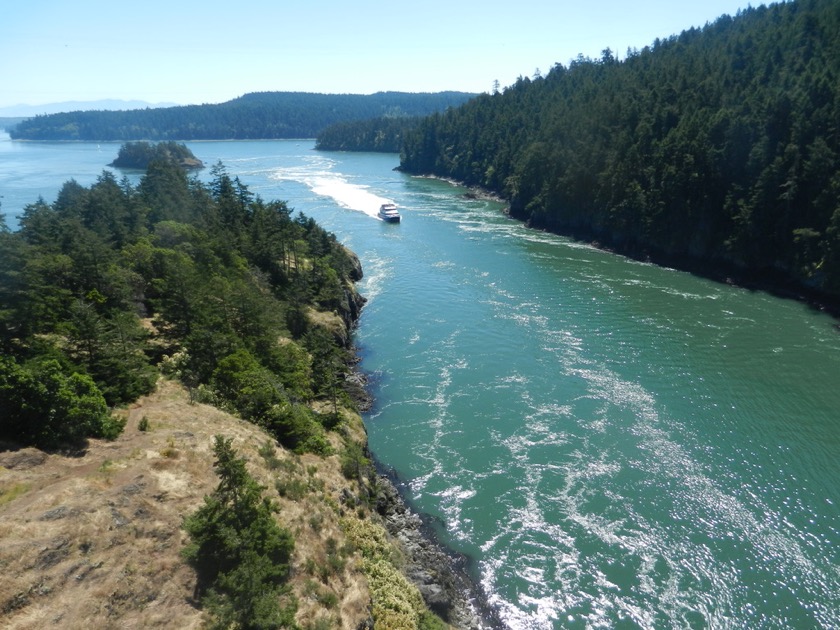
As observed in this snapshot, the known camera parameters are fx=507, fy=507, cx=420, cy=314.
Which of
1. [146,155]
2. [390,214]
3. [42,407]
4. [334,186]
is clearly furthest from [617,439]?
[146,155]

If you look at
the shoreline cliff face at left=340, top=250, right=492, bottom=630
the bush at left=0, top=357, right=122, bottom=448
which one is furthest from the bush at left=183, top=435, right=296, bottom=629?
the shoreline cliff face at left=340, top=250, right=492, bottom=630

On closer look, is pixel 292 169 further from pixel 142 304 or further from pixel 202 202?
pixel 142 304

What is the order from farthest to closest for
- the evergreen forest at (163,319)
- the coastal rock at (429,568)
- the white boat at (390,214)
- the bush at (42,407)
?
the white boat at (390,214) < the coastal rock at (429,568) < the evergreen forest at (163,319) < the bush at (42,407)

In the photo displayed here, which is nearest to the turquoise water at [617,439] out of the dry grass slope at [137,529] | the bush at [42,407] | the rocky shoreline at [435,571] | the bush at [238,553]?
the rocky shoreline at [435,571]

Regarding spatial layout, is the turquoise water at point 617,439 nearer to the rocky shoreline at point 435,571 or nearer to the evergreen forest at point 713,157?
the rocky shoreline at point 435,571

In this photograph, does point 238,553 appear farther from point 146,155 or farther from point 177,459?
point 146,155
